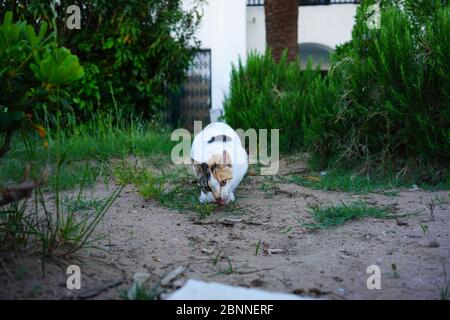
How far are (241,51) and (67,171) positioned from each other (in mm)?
5922

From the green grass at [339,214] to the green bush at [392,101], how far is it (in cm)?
118

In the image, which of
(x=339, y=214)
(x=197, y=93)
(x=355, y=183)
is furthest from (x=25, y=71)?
(x=197, y=93)

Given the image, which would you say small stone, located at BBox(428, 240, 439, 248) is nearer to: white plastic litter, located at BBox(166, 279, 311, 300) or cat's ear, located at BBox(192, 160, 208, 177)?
white plastic litter, located at BBox(166, 279, 311, 300)

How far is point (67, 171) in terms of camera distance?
456 centimetres

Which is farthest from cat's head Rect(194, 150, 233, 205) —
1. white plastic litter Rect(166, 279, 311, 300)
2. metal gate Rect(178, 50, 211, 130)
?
metal gate Rect(178, 50, 211, 130)

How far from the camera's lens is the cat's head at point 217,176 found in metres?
3.47

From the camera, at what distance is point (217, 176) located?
137 inches

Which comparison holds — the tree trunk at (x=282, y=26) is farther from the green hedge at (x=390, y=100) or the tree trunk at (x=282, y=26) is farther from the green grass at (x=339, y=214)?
the green grass at (x=339, y=214)

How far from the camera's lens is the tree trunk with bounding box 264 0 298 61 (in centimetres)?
734

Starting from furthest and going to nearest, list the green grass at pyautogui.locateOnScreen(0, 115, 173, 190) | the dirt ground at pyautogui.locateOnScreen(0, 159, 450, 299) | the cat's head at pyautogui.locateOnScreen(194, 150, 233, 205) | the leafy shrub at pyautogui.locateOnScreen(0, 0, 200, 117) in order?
1. the leafy shrub at pyautogui.locateOnScreen(0, 0, 200, 117)
2. the green grass at pyautogui.locateOnScreen(0, 115, 173, 190)
3. the cat's head at pyautogui.locateOnScreen(194, 150, 233, 205)
4. the dirt ground at pyautogui.locateOnScreen(0, 159, 450, 299)

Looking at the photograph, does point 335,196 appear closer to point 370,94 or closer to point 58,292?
point 370,94

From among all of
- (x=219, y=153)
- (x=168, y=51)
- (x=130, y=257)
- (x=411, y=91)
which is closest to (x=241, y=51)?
(x=168, y=51)

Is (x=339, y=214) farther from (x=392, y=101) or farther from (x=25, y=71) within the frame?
(x=25, y=71)

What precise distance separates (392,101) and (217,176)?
6.28ft
